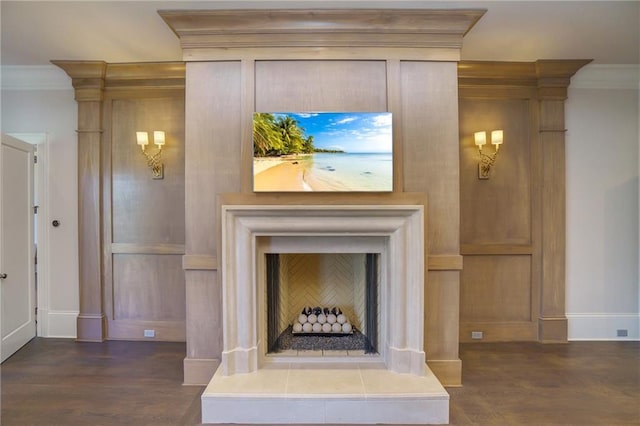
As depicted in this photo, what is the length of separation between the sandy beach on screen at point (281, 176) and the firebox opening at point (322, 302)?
605 mm

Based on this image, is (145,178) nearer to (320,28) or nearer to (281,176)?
(281,176)

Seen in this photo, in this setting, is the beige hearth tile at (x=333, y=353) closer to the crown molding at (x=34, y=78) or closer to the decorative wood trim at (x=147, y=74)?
the decorative wood trim at (x=147, y=74)

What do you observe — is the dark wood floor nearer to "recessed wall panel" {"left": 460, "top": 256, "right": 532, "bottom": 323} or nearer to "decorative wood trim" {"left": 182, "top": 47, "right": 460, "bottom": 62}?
"recessed wall panel" {"left": 460, "top": 256, "right": 532, "bottom": 323}

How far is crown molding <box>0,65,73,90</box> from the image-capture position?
3.37 metres

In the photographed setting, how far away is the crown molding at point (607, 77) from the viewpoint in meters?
3.36

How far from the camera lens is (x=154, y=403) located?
2.31 metres

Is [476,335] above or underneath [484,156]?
underneath

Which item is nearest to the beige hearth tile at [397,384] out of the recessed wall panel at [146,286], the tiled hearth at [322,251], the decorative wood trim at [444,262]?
the tiled hearth at [322,251]

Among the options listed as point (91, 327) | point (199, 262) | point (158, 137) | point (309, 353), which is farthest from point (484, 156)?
point (91, 327)

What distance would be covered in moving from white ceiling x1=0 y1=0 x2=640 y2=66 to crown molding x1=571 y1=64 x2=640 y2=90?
112mm

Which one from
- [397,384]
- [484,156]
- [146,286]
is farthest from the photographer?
[146,286]

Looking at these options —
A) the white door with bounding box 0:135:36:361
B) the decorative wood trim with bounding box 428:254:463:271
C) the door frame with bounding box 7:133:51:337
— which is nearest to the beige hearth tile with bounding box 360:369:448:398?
the decorative wood trim with bounding box 428:254:463:271

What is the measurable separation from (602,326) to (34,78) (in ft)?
20.8

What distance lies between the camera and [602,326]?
3.41m
